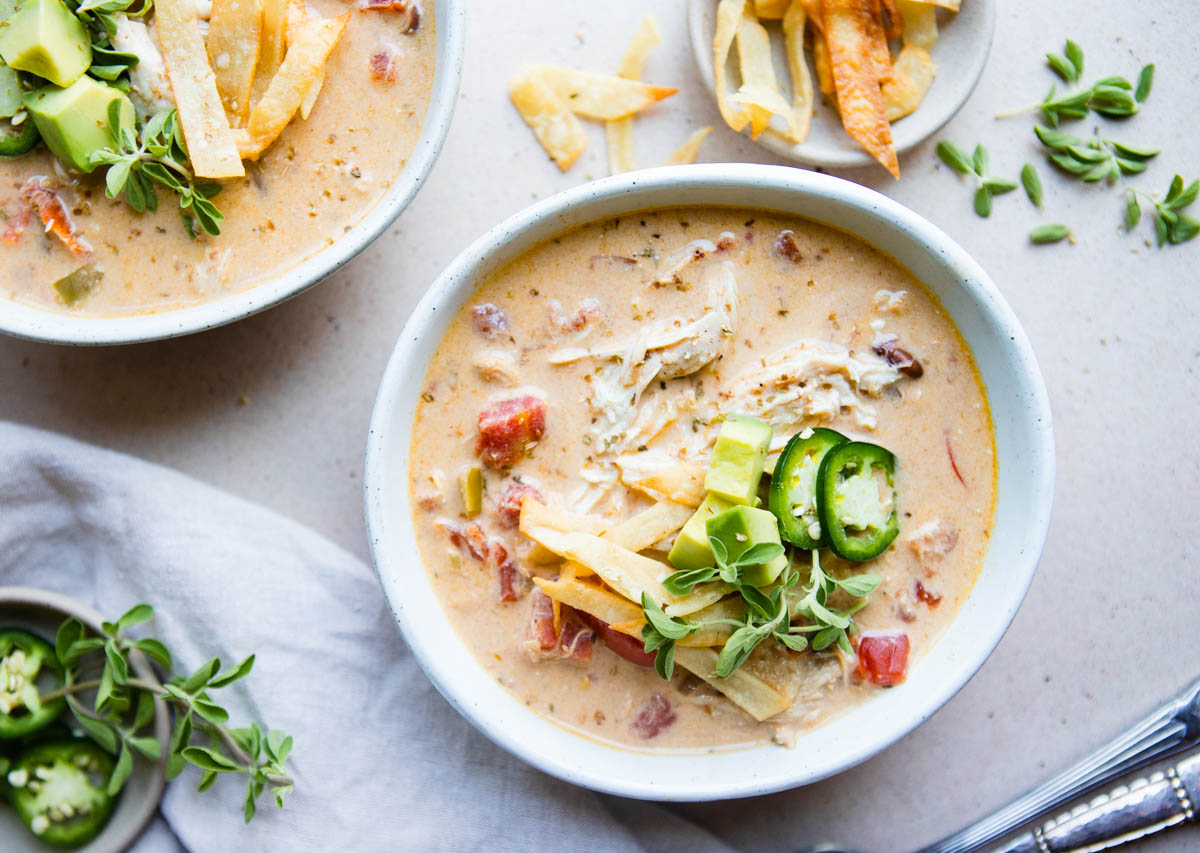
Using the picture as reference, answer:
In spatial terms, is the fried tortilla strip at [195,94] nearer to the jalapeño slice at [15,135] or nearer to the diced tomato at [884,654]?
the jalapeño slice at [15,135]

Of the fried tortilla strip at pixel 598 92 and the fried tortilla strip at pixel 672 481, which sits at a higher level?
the fried tortilla strip at pixel 598 92

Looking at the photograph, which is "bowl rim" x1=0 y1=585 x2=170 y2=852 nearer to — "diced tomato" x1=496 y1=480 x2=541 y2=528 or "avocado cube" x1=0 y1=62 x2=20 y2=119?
"diced tomato" x1=496 y1=480 x2=541 y2=528

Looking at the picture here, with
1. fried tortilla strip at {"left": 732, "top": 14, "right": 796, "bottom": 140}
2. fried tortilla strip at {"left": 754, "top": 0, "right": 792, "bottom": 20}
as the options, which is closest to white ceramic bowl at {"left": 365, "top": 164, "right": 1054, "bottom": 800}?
fried tortilla strip at {"left": 732, "top": 14, "right": 796, "bottom": 140}

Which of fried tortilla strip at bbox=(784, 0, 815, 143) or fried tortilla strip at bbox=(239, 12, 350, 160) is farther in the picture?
fried tortilla strip at bbox=(784, 0, 815, 143)

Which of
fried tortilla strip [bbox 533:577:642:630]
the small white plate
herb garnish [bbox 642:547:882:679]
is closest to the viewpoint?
herb garnish [bbox 642:547:882:679]

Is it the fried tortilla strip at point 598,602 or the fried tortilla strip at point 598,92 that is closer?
the fried tortilla strip at point 598,602

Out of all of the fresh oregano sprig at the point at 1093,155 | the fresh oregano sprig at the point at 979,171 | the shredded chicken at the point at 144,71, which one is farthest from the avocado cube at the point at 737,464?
the shredded chicken at the point at 144,71

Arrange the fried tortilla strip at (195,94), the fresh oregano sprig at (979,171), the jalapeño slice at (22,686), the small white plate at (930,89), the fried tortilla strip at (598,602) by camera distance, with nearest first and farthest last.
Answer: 1. the fried tortilla strip at (598,602)
2. the fried tortilla strip at (195,94)
3. the jalapeño slice at (22,686)
4. the small white plate at (930,89)
5. the fresh oregano sprig at (979,171)
